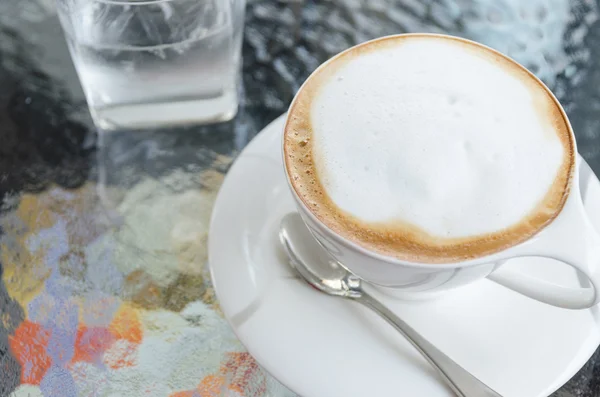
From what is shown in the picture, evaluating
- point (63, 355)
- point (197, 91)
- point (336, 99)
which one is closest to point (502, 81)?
point (336, 99)

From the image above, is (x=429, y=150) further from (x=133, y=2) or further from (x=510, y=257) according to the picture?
(x=133, y=2)

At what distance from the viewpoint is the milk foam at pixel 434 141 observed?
53 cm

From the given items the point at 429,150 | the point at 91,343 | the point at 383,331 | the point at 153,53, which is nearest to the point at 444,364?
the point at 383,331

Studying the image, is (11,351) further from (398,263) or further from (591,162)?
(591,162)

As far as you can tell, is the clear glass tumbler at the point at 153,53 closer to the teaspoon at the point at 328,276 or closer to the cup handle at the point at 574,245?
the teaspoon at the point at 328,276

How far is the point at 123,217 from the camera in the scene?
2.44 feet

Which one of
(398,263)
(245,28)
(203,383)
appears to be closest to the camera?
(398,263)

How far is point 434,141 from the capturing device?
1.81 feet

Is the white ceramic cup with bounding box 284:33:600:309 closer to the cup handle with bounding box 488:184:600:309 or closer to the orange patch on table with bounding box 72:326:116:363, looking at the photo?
the cup handle with bounding box 488:184:600:309

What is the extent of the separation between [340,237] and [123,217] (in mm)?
318

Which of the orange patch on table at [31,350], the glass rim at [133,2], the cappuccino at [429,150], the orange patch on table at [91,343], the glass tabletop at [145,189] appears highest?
the cappuccino at [429,150]

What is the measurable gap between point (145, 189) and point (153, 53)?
148 millimetres

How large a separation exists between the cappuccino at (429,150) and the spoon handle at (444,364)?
0.33 ft

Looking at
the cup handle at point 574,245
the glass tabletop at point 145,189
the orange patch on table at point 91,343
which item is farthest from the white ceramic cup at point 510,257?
the orange patch on table at point 91,343
